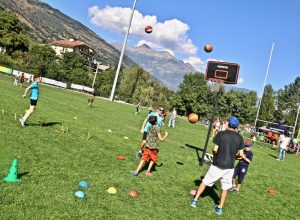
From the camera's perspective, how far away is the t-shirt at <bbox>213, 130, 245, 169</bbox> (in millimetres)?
7496

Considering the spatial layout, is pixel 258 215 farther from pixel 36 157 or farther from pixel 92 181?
pixel 36 157

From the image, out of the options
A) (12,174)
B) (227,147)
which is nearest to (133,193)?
(227,147)

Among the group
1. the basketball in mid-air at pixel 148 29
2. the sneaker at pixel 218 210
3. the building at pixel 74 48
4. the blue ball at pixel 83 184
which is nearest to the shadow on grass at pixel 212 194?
the sneaker at pixel 218 210

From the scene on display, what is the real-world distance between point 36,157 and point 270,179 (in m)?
9.76

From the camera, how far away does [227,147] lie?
24.6 feet

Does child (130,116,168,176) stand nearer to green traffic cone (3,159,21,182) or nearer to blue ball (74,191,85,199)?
blue ball (74,191,85,199)

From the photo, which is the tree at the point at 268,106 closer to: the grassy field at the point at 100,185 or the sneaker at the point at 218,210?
the grassy field at the point at 100,185

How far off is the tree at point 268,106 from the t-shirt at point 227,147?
8883 cm

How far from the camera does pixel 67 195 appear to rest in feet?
21.6

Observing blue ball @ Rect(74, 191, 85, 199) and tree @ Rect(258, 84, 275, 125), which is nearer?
blue ball @ Rect(74, 191, 85, 199)

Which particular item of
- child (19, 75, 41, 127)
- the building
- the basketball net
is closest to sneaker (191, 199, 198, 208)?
the basketball net

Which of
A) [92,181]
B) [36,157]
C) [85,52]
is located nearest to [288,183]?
[92,181]

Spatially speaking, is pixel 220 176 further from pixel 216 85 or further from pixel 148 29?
pixel 148 29

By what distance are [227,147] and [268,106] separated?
9205 cm
